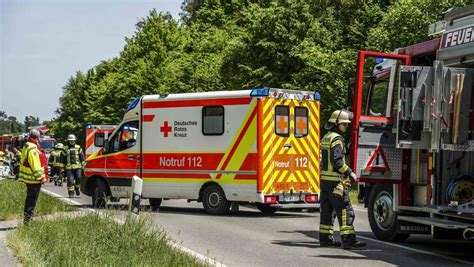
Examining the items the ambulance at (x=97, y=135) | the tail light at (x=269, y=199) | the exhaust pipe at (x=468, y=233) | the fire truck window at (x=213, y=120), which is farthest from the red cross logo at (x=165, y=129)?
the ambulance at (x=97, y=135)

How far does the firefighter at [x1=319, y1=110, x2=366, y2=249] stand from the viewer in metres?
10.4

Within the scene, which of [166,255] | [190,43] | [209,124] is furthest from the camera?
[190,43]

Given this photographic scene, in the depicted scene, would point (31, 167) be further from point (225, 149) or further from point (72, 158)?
point (72, 158)

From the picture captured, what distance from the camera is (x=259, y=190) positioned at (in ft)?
50.3

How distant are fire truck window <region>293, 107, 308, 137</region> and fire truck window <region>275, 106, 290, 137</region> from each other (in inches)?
10.9

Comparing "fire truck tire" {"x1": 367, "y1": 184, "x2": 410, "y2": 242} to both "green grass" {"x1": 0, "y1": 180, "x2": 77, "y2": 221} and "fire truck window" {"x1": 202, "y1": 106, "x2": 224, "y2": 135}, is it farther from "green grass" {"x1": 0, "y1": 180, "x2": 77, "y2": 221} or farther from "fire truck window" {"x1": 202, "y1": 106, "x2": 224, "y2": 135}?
"green grass" {"x1": 0, "y1": 180, "x2": 77, "y2": 221}

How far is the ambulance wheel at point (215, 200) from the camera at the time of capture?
1598 centimetres

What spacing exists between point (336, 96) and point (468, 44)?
18.1m

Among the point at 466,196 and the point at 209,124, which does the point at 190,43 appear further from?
the point at 466,196

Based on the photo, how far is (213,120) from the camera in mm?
16250

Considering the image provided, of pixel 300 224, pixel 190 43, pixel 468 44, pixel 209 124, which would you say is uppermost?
pixel 190 43

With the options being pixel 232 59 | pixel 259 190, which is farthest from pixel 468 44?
pixel 232 59

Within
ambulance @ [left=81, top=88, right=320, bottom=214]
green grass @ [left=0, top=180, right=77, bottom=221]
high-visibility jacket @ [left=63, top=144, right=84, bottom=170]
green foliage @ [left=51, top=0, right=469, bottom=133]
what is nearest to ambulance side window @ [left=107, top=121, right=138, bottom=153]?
ambulance @ [left=81, top=88, right=320, bottom=214]

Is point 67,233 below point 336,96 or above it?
below
